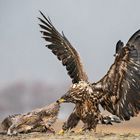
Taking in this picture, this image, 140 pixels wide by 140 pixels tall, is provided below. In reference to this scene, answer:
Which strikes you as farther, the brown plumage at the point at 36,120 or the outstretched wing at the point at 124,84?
the brown plumage at the point at 36,120

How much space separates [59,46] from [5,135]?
320cm

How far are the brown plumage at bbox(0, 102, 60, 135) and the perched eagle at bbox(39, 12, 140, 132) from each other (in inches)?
89.9

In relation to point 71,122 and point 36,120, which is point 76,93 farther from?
point 36,120

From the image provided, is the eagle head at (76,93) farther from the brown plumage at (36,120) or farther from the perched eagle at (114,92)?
the brown plumage at (36,120)

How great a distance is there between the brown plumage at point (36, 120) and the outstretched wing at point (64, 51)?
149 cm

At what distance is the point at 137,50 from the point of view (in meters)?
13.3

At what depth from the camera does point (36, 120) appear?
16828mm

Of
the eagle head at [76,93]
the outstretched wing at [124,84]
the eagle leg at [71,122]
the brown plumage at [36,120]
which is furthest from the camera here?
the brown plumage at [36,120]

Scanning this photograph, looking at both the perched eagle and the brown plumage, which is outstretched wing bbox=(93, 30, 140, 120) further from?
the brown plumage

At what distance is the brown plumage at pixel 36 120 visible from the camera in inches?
659

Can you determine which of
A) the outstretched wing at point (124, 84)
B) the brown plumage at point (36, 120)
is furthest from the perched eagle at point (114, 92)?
the brown plumage at point (36, 120)

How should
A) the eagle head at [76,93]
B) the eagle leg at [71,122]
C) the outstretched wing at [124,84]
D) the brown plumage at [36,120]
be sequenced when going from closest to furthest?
the outstretched wing at [124,84] → the eagle head at [76,93] → the eagle leg at [71,122] → the brown plumage at [36,120]

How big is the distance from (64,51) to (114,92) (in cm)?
318

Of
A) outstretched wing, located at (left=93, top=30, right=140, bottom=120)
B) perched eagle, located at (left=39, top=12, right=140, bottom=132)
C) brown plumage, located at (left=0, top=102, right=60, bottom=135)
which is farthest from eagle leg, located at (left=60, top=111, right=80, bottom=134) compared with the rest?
brown plumage, located at (left=0, top=102, right=60, bottom=135)
